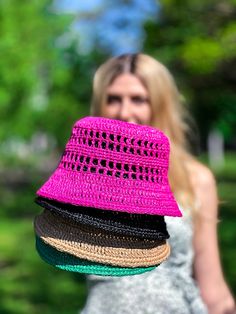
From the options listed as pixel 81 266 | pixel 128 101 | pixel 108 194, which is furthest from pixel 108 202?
pixel 128 101

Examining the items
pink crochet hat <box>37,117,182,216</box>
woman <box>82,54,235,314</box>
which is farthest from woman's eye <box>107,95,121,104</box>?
pink crochet hat <box>37,117,182,216</box>

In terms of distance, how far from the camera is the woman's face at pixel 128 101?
2.00m

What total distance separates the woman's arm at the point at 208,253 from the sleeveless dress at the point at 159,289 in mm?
108

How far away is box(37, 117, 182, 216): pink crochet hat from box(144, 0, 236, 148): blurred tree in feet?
12.7

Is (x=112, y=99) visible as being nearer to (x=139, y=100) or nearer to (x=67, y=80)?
(x=139, y=100)

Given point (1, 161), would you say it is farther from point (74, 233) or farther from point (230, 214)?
point (74, 233)

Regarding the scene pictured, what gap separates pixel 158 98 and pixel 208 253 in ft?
1.77

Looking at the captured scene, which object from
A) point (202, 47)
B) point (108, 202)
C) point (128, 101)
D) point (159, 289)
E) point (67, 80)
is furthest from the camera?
point (67, 80)

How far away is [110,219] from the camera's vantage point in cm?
121

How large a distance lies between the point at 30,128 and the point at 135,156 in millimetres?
9721

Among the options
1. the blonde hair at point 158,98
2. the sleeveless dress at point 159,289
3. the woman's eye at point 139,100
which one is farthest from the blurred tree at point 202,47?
the sleeveless dress at point 159,289

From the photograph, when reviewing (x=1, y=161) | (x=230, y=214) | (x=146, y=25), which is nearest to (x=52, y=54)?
(x=1, y=161)

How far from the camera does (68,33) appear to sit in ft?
46.1

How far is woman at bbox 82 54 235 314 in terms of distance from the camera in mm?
1832
